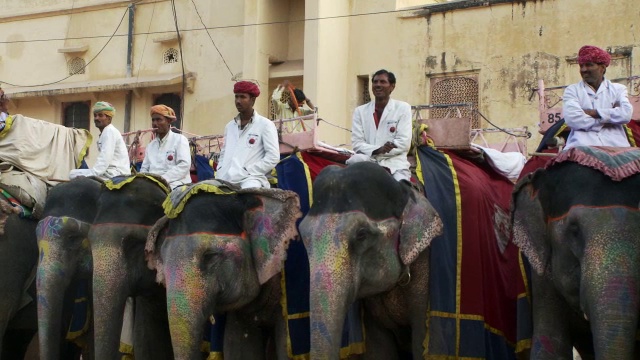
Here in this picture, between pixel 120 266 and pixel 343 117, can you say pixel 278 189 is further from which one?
pixel 343 117

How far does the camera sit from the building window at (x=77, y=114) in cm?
2388

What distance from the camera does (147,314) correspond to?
1028 cm

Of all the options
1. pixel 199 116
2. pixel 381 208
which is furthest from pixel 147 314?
pixel 199 116

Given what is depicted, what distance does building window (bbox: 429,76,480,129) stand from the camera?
62.6ft

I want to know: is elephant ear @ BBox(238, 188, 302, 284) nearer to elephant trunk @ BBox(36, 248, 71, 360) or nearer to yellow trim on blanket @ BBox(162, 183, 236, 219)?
yellow trim on blanket @ BBox(162, 183, 236, 219)

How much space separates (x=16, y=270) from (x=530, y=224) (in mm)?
5226

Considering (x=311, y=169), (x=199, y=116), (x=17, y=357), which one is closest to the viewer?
(x=311, y=169)

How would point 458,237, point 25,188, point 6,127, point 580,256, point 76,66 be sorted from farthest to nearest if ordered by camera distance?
point 76,66 < point 6,127 < point 25,188 < point 458,237 < point 580,256

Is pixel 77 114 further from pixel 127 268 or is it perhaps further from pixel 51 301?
pixel 127 268

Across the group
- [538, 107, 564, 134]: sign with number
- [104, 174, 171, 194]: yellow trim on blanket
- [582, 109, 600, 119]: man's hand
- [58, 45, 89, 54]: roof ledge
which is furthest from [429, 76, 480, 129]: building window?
[582, 109, 600, 119]: man's hand

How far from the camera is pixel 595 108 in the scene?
28.0 ft

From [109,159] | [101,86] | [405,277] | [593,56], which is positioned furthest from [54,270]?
[101,86]

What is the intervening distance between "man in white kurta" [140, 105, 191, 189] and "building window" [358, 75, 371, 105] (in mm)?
9885

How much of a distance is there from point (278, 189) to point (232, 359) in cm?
144
